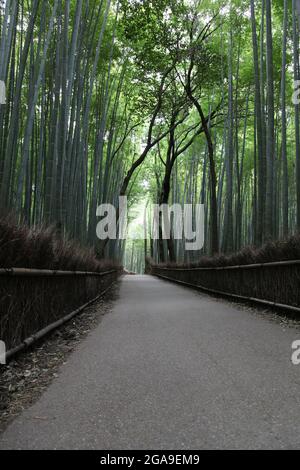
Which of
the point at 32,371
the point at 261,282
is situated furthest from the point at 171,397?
the point at 261,282

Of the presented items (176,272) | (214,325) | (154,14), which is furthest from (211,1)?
(214,325)

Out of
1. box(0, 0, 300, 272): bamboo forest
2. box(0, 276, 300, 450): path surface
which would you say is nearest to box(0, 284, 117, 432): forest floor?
box(0, 276, 300, 450): path surface

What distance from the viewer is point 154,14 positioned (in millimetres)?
9422

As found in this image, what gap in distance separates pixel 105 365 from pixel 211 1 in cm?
1029

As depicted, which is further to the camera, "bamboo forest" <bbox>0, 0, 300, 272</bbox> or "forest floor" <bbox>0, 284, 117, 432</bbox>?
"bamboo forest" <bbox>0, 0, 300, 272</bbox>

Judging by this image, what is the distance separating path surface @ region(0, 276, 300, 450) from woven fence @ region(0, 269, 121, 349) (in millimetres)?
398

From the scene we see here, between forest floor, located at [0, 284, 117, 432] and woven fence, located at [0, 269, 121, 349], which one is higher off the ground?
woven fence, located at [0, 269, 121, 349]

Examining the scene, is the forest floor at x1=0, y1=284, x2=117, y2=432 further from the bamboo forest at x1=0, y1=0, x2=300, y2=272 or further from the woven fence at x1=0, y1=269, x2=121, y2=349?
the bamboo forest at x1=0, y1=0, x2=300, y2=272

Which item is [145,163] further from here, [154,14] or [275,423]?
[275,423]

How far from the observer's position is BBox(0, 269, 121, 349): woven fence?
245cm

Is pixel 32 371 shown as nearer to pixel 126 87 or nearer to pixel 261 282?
pixel 261 282

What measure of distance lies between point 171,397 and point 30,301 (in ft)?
4.73

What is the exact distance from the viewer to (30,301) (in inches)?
118
